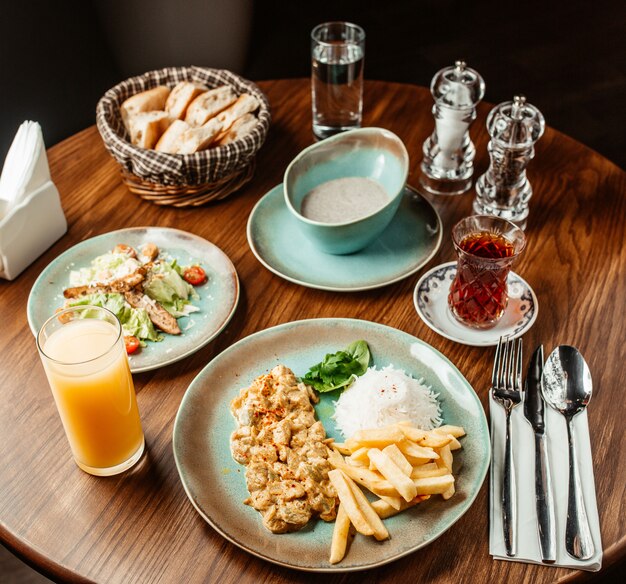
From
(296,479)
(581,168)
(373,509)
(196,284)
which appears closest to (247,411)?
(296,479)

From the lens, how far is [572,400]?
4.83 feet

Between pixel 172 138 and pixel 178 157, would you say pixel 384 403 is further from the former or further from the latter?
pixel 172 138

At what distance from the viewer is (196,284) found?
5.83 feet

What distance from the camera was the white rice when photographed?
141cm

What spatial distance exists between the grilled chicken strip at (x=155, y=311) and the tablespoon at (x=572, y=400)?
2.71ft

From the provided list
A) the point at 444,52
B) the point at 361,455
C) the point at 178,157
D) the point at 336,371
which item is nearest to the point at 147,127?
the point at 178,157

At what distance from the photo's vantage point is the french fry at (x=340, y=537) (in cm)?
119

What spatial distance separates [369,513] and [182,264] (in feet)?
2.85

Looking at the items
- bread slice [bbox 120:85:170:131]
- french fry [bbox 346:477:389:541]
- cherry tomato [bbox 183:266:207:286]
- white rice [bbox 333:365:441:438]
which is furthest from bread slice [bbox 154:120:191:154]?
french fry [bbox 346:477:389:541]

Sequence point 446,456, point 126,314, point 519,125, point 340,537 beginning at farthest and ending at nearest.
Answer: point 519,125 < point 126,314 < point 446,456 < point 340,537

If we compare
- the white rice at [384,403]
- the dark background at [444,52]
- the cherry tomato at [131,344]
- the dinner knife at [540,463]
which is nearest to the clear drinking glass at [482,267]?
the dinner knife at [540,463]

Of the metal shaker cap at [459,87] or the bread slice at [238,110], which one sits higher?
the metal shaker cap at [459,87]

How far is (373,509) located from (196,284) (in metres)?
0.77

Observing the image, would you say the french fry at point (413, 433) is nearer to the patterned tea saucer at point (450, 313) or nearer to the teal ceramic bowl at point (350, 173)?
the patterned tea saucer at point (450, 313)
